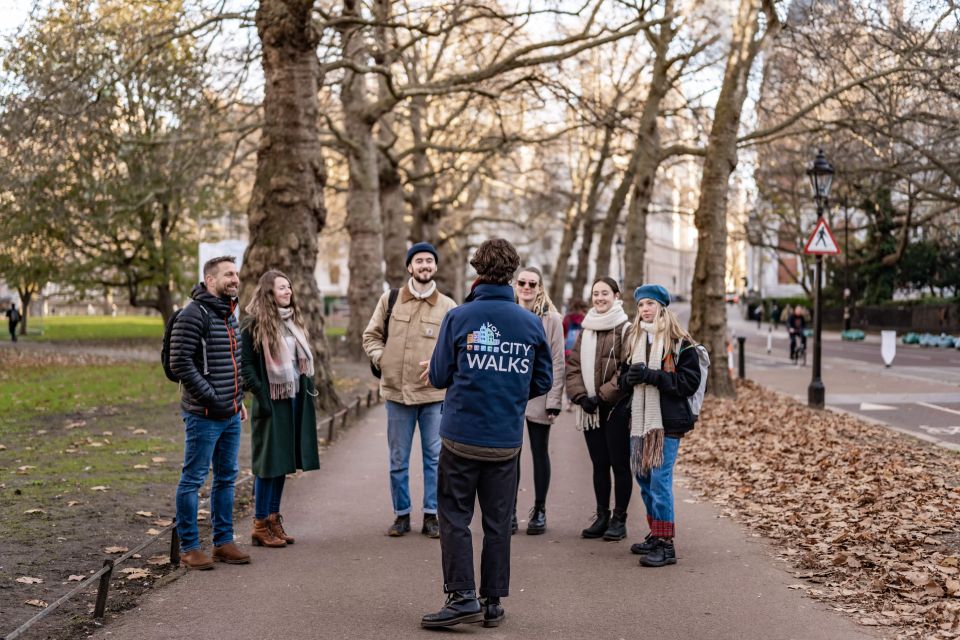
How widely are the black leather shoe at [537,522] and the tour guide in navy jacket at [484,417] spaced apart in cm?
246

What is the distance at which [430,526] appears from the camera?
844cm

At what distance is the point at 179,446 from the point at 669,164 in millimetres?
25639


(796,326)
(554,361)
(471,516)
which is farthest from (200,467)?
(796,326)

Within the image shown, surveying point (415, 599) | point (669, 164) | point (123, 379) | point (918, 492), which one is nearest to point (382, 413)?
point (123, 379)

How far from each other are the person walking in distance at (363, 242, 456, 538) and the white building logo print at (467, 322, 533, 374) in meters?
2.35

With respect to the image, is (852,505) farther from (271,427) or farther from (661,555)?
(271,427)

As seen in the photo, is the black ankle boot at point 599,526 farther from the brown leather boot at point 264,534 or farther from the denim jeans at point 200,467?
the denim jeans at point 200,467

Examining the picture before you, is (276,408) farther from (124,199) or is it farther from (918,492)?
(124,199)

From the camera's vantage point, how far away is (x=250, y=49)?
64.2 ft

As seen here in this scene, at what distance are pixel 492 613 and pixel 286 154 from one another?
1128 centimetres

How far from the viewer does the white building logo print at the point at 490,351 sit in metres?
5.99

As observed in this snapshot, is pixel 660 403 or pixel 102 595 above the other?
pixel 660 403

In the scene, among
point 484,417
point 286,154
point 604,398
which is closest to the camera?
point 484,417

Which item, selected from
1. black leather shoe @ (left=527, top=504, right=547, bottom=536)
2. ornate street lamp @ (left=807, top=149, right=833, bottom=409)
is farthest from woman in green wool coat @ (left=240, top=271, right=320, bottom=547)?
ornate street lamp @ (left=807, top=149, right=833, bottom=409)
